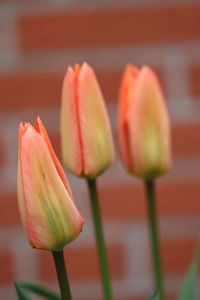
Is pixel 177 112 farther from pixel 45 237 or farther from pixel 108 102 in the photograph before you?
pixel 45 237

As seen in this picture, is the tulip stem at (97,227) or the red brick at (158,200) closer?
the tulip stem at (97,227)

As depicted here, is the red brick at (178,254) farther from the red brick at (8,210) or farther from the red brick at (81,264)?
the red brick at (8,210)

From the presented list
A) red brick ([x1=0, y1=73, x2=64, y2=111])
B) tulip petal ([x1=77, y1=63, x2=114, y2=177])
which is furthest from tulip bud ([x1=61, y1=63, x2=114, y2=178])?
red brick ([x1=0, y1=73, x2=64, y2=111])

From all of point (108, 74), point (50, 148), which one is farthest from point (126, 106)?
point (108, 74)

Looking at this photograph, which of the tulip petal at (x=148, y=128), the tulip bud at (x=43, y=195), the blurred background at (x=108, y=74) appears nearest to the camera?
the tulip bud at (x=43, y=195)

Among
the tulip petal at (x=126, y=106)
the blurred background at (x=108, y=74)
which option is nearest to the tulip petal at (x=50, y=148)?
the tulip petal at (x=126, y=106)

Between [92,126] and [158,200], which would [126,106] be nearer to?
[92,126]

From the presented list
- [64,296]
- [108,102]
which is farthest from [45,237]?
[108,102]
